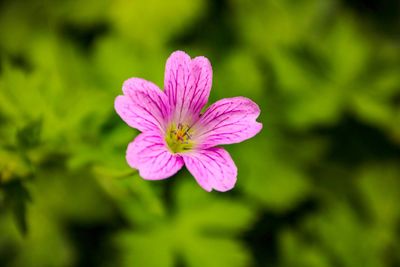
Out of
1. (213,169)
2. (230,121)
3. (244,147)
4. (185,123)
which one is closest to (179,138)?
(185,123)

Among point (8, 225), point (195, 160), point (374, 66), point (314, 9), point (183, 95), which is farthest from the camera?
point (314, 9)

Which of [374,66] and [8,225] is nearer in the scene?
[8,225]

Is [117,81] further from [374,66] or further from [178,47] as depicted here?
[374,66]

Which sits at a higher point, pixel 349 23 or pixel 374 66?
pixel 349 23

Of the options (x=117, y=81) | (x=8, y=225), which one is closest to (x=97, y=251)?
(x=8, y=225)

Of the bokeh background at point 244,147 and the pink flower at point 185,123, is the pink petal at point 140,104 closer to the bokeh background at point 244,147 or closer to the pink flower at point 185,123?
→ the pink flower at point 185,123

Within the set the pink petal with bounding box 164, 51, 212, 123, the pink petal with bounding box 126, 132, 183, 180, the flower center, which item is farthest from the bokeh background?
the pink petal with bounding box 126, 132, 183, 180

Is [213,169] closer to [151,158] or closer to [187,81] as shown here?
[151,158]
